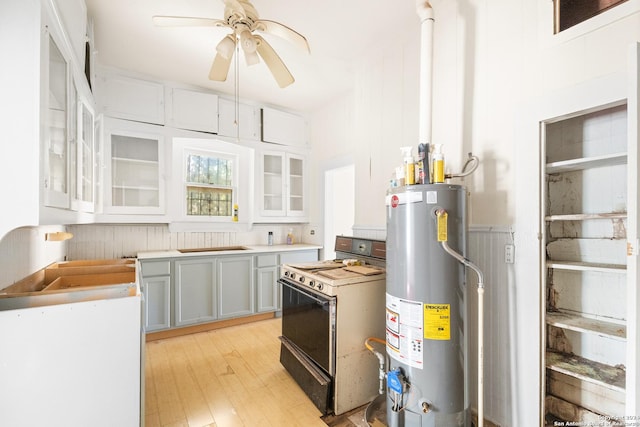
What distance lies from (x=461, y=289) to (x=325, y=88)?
9.20 ft

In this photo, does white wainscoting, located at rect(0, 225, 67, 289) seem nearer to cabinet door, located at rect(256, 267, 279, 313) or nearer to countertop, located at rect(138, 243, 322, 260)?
countertop, located at rect(138, 243, 322, 260)

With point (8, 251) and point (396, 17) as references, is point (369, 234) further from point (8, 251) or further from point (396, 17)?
point (8, 251)

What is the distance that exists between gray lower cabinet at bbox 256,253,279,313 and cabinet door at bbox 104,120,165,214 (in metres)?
1.31

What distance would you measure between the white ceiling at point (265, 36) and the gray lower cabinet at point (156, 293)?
206cm

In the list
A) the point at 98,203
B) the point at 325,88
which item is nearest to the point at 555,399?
the point at 325,88

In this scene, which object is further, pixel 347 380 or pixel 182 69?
pixel 182 69

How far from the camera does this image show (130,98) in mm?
2996

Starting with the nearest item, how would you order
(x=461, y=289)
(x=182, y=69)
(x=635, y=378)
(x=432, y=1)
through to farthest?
(x=635, y=378) → (x=461, y=289) → (x=432, y=1) → (x=182, y=69)

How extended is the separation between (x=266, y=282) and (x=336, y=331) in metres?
1.90

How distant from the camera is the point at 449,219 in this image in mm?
1450

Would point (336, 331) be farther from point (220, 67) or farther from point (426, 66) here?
point (220, 67)

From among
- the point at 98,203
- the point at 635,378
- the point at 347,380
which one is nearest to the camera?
the point at 635,378

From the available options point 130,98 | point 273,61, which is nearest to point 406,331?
point 273,61

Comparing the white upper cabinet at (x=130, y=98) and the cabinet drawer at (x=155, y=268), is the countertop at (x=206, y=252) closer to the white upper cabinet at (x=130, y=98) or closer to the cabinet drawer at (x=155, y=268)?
the cabinet drawer at (x=155, y=268)
